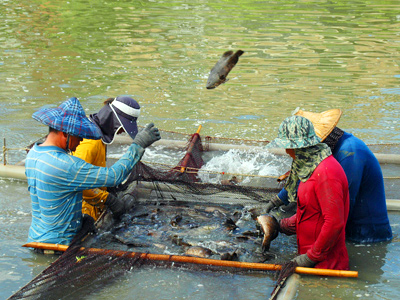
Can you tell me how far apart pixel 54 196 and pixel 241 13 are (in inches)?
702

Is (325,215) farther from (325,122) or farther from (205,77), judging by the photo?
(205,77)

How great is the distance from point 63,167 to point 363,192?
8.63 ft

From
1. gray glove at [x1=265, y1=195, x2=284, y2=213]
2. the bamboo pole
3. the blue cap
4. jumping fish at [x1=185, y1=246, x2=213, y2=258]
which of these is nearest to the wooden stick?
jumping fish at [x1=185, y1=246, x2=213, y2=258]

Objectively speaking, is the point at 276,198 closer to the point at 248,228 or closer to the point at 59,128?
the point at 248,228

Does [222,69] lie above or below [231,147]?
above

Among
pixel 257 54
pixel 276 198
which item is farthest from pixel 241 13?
pixel 276 198

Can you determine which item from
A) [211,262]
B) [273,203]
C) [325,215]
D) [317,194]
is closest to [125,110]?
[211,262]

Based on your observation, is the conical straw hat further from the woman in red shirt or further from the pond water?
the pond water

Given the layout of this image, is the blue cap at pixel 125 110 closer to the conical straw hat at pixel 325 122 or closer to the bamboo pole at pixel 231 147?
the conical straw hat at pixel 325 122

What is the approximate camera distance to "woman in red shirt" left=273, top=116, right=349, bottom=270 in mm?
3350

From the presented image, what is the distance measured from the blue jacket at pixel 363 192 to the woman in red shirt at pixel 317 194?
1.67 ft

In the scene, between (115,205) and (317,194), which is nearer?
(317,194)

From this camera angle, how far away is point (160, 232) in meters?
4.68

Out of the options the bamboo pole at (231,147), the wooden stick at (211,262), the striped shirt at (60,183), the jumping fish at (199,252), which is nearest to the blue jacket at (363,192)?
the wooden stick at (211,262)
